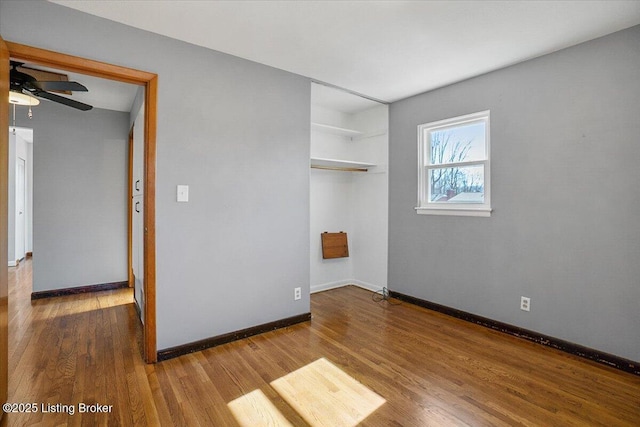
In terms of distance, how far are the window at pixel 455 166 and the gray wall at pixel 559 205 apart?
0.34ft

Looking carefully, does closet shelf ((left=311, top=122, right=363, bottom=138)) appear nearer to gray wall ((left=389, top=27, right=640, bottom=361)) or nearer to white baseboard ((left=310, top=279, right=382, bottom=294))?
gray wall ((left=389, top=27, right=640, bottom=361))

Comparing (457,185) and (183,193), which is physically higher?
(457,185)

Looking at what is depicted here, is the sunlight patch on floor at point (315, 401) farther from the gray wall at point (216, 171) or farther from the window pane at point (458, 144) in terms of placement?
the window pane at point (458, 144)

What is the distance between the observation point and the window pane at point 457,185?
322 cm

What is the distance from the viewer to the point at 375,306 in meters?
3.66

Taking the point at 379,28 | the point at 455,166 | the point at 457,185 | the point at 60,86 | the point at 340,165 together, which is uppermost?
the point at 379,28

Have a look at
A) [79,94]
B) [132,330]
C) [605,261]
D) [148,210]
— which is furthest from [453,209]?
[79,94]

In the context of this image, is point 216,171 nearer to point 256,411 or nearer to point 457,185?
point 256,411

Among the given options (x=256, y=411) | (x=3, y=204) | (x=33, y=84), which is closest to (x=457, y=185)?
(x=256, y=411)

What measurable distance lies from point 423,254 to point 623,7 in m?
2.58

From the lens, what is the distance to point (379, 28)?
7.50ft

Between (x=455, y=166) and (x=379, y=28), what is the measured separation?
1754 millimetres

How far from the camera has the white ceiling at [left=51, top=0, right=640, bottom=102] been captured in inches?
79.5

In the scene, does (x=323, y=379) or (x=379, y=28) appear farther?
(x=379, y=28)
